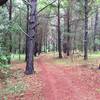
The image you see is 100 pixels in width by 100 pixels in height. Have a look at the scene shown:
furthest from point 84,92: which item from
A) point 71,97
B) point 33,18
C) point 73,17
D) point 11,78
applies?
point 73,17

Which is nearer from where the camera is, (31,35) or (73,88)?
(73,88)

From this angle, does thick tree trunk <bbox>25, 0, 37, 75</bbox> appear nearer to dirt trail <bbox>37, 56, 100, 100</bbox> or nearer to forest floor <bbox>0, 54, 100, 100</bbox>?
forest floor <bbox>0, 54, 100, 100</bbox>

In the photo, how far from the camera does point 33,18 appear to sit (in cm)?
1714

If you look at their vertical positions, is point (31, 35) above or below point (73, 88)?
above

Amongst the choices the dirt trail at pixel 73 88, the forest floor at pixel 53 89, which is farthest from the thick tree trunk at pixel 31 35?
the dirt trail at pixel 73 88

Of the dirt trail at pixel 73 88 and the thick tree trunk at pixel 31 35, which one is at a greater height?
the thick tree trunk at pixel 31 35

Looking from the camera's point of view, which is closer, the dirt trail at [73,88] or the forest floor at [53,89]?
the dirt trail at [73,88]

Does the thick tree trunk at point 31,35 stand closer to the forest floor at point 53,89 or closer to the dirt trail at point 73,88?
the forest floor at point 53,89

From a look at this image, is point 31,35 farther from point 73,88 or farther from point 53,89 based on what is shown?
point 73,88

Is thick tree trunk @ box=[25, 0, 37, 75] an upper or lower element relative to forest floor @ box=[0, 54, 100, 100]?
upper

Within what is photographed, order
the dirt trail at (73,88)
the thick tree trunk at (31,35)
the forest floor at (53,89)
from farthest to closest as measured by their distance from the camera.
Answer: the thick tree trunk at (31,35), the forest floor at (53,89), the dirt trail at (73,88)

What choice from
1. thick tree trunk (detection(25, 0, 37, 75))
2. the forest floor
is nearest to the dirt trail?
the forest floor

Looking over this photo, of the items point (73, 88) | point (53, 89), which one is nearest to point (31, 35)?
point (53, 89)

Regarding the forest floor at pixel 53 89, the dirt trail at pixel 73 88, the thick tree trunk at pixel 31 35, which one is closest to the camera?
the dirt trail at pixel 73 88
